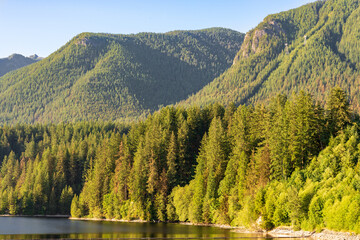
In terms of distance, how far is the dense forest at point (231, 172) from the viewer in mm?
88375

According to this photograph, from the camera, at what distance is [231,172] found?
115562 mm

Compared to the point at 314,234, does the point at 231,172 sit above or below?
above

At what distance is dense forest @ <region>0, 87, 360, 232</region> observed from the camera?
290ft

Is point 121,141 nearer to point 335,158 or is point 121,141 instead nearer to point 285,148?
point 285,148

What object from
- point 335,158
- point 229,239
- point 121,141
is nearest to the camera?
point 229,239

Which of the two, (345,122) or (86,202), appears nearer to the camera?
(345,122)

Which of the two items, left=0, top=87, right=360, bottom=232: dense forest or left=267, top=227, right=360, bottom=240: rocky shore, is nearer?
left=267, top=227, right=360, bottom=240: rocky shore

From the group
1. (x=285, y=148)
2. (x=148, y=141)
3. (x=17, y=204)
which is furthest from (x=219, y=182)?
(x=17, y=204)

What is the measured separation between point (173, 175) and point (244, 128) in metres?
27.6

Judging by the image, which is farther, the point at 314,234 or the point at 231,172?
the point at 231,172

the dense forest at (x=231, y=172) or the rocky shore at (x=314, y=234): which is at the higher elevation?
the dense forest at (x=231, y=172)

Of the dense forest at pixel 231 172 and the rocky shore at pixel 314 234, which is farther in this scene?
the dense forest at pixel 231 172

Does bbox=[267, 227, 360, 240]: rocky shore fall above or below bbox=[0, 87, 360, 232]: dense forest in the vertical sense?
below

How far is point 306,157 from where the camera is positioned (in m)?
104
